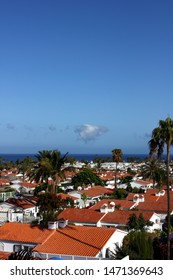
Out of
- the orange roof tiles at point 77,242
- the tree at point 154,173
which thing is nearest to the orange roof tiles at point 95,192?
the tree at point 154,173

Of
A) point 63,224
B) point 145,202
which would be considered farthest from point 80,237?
point 145,202

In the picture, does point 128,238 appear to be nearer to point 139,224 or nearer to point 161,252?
point 161,252

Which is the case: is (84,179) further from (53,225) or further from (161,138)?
(161,138)

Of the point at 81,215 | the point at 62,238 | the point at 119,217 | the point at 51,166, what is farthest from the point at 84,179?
the point at 62,238

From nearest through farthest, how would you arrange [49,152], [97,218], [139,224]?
[139,224]
[97,218]
[49,152]

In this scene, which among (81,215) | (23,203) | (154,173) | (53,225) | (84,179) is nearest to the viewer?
(53,225)

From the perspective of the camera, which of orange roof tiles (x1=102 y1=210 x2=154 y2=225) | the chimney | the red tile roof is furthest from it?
the red tile roof

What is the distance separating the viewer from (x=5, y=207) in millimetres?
46281

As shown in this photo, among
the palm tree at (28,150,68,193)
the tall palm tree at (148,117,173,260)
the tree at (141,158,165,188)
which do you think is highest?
the tall palm tree at (148,117,173,260)

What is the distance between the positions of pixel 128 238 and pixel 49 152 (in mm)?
20719

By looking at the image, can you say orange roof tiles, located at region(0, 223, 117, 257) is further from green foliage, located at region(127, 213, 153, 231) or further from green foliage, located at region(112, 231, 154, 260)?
green foliage, located at region(127, 213, 153, 231)

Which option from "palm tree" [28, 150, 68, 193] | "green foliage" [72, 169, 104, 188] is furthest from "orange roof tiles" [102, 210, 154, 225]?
"green foliage" [72, 169, 104, 188]

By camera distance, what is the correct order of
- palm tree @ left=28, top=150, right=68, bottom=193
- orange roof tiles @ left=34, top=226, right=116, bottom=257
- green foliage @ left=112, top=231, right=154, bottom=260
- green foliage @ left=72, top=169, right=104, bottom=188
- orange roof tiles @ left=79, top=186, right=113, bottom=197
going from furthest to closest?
green foliage @ left=72, top=169, right=104, bottom=188
orange roof tiles @ left=79, top=186, right=113, bottom=197
palm tree @ left=28, top=150, right=68, bottom=193
orange roof tiles @ left=34, top=226, right=116, bottom=257
green foliage @ left=112, top=231, right=154, bottom=260

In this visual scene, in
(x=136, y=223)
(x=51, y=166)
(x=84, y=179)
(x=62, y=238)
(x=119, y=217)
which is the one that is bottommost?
(x=136, y=223)
